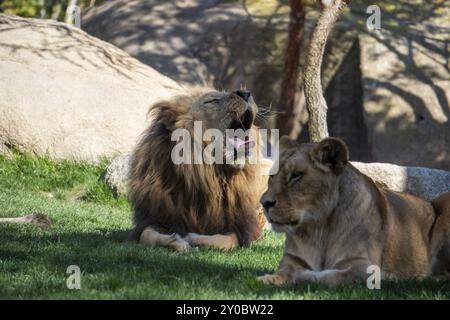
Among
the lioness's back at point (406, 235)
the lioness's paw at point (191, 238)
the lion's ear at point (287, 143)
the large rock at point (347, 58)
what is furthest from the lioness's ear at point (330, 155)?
the large rock at point (347, 58)

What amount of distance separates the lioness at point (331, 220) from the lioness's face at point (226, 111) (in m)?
1.81

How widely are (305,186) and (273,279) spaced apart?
2.02ft

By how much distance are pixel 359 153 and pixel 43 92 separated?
15.4 feet

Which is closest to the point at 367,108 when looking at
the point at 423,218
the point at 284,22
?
the point at 284,22

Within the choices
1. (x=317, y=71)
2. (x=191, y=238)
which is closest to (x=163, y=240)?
(x=191, y=238)

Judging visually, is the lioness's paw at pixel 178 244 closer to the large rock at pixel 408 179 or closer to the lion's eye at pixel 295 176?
the lion's eye at pixel 295 176

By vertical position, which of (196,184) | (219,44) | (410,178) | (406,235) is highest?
(219,44)

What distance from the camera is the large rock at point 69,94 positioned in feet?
38.8

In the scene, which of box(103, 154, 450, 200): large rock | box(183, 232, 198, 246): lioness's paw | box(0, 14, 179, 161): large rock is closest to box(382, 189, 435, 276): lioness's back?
box(183, 232, 198, 246): lioness's paw

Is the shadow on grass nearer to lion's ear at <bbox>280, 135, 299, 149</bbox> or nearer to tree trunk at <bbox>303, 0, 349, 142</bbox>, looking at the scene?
lion's ear at <bbox>280, 135, 299, 149</bbox>

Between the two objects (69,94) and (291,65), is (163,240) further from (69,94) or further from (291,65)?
(291,65)

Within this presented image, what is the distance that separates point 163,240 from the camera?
287 inches

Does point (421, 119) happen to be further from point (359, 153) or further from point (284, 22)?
point (284, 22)

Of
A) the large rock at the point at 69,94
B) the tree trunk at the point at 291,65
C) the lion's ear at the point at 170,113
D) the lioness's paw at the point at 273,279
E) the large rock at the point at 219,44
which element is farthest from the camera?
the large rock at the point at 219,44
